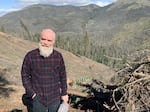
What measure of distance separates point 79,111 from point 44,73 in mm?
4460

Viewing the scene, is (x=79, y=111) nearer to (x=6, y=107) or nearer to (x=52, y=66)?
(x=6, y=107)

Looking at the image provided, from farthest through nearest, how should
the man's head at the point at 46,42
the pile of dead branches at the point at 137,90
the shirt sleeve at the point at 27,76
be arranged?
1. the pile of dead branches at the point at 137,90
2. the shirt sleeve at the point at 27,76
3. the man's head at the point at 46,42

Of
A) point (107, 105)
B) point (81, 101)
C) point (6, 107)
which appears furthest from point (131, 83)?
point (6, 107)

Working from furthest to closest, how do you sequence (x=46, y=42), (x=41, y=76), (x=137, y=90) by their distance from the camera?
(x=137, y=90)
(x=41, y=76)
(x=46, y=42)

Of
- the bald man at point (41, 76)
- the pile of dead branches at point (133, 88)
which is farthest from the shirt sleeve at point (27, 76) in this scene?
the pile of dead branches at point (133, 88)

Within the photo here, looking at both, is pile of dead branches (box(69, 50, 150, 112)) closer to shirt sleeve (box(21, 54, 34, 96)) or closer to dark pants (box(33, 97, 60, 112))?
dark pants (box(33, 97, 60, 112))

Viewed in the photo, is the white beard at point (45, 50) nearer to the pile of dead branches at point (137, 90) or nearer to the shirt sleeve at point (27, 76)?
the shirt sleeve at point (27, 76)

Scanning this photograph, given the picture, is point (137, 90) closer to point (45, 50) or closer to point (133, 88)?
point (133, 88)

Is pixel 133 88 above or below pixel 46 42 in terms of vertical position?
below

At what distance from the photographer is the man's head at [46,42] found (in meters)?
4.86

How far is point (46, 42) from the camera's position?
491 cm

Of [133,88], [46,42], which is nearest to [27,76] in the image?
[46,42]

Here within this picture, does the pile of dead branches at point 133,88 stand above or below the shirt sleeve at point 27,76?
below

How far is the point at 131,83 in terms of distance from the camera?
7.49 meters
